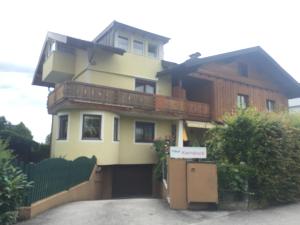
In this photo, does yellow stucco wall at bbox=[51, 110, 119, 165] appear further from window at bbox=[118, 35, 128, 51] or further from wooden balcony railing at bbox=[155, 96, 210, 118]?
window at bbox=[118, 35, 128, 51]

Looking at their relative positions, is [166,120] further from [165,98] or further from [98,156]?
[98,156]

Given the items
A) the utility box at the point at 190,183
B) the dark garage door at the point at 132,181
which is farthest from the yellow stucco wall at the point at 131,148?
the utility box at the point at 190,183

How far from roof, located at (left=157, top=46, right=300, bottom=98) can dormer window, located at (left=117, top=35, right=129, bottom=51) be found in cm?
339

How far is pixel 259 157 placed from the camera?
12031 millimetres

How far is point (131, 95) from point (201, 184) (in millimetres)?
10231

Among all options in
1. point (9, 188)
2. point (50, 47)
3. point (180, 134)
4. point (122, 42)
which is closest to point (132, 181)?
point (180, 134)

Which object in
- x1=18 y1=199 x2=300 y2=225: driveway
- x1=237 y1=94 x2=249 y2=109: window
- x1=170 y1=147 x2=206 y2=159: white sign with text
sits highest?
x1=237 y1=94 x2=249 y2=109: window

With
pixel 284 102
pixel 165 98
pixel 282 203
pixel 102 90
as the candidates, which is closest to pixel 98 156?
pixel 102 90

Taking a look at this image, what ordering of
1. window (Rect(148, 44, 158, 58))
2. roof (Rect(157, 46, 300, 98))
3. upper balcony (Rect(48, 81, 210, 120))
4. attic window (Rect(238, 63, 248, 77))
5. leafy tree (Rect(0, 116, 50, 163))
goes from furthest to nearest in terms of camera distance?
attic window (Rect(238, 63, 248, 77)) < window (Rect(148, 44, 158, 58)) < leafy tree (Rect(0, 116, 50, 163)) < roof (Rect(157, 46, 300, 98)) < upper balcony (Rect(48, 81, 210, 120))

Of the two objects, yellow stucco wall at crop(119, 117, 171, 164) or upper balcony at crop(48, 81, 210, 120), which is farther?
yellow stucco wall at crop(119, 117, 171, 164)

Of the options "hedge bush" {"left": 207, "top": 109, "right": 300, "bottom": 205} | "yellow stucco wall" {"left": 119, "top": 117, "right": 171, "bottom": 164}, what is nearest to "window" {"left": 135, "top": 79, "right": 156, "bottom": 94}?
"yellow stucco wall" {"left": 119, "top": 117, "right": 171, "bottom": 164}

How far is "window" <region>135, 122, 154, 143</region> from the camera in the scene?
74.2ft

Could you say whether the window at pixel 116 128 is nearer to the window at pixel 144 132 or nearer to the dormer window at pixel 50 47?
the window at pixel 144 132

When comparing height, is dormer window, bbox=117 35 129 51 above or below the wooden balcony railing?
above
